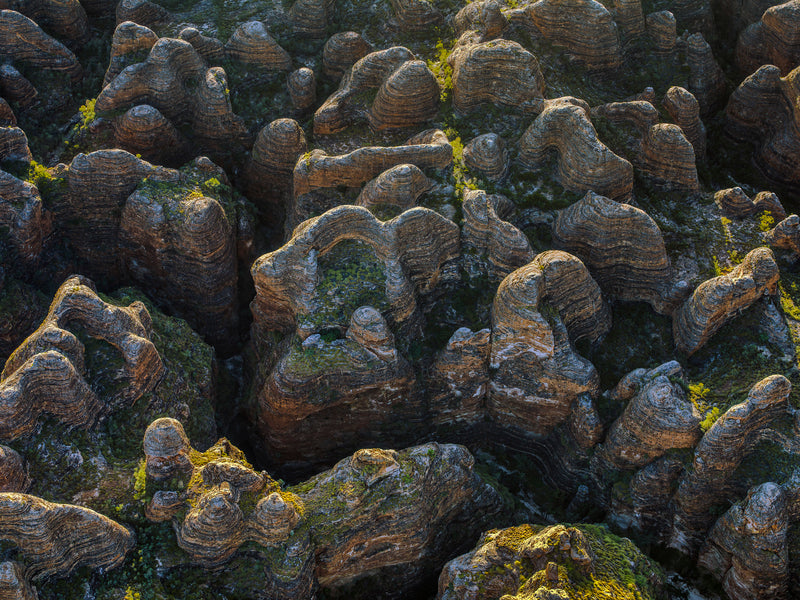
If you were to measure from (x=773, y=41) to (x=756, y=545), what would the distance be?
75.3 ft

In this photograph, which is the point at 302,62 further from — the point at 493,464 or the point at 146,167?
the point at 493,464

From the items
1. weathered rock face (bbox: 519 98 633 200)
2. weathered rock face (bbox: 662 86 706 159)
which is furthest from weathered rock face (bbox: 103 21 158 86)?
weathered rock face (bbox: 662 86 706 159)

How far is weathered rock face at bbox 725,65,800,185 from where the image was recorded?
29000mm

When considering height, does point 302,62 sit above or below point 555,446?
above

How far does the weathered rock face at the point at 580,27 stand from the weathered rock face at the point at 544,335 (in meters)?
11.8

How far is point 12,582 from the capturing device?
634 inches

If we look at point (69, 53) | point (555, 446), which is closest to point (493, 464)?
point (555, 446)

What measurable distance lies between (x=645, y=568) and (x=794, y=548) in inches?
181

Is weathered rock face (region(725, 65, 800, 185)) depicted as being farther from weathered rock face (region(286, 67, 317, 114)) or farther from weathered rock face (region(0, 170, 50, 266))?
weathered rock face (region(0, 170, 50, 266))

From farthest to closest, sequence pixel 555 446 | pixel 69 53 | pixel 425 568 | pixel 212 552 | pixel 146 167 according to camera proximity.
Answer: pixel 69 53 < pixel 146 167 < pixel 555 446 < pixel 425 568 < pixel 212 552

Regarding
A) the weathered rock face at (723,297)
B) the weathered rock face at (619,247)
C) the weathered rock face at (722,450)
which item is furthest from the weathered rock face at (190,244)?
the weathered rock face at (722,450)

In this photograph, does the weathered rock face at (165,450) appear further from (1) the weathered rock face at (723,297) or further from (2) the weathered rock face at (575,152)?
(1) the weathered rock face at (723,297)

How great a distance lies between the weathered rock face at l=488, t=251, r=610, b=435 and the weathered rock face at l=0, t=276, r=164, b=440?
11119mm

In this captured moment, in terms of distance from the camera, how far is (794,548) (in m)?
20.7
